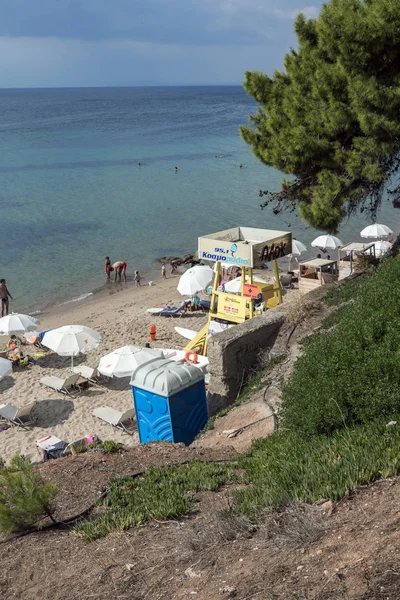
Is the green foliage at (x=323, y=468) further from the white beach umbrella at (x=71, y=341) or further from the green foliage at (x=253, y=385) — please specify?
the white beach umbrella at (x=71, y=341)

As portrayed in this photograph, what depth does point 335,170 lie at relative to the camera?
13273 millimetres

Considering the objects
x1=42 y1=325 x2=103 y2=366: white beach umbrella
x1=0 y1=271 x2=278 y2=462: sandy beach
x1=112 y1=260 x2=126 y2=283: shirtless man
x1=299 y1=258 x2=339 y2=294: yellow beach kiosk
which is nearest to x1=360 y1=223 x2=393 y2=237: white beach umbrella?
x1=0 y1=271 x2=278 y2=462: sandy beach

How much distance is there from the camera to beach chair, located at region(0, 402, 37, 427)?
537 inches

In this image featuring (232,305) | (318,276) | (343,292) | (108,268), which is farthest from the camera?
(108,268)

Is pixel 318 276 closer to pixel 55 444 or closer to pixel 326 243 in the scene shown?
pixel 326 243

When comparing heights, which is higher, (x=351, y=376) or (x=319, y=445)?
(x=351, y=376)

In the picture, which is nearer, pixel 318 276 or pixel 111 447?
pixel 111 447

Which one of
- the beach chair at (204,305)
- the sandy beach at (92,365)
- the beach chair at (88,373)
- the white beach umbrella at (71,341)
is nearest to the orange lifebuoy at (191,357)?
the sandy beach at (92,365)

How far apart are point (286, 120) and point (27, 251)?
22.1m

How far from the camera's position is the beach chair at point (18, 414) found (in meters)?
13.6

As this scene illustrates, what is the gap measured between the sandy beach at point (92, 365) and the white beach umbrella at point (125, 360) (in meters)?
0.81

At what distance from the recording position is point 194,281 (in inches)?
848

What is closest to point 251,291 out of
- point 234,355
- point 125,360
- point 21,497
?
Result: point 234,355

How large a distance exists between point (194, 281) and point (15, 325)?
649 cm
